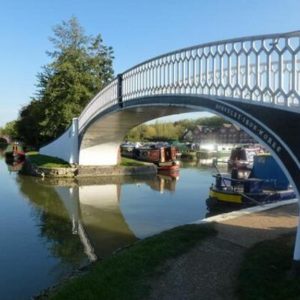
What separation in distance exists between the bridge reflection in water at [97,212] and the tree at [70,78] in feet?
39.2

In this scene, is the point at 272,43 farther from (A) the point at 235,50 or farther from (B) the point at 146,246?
(B) the point at 146,246

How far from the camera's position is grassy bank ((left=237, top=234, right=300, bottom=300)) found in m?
7.82

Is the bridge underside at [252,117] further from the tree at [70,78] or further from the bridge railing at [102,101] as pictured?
the tree at [70,78]

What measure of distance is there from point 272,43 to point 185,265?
5.16 meters

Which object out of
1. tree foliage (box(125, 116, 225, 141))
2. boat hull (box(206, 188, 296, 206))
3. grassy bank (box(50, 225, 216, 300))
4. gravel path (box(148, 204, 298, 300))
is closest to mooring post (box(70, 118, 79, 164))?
boat hull (box(206, 188, 296, 206))

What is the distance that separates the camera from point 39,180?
33312 millimetres

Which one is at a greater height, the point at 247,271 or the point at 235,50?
the point at 235,50

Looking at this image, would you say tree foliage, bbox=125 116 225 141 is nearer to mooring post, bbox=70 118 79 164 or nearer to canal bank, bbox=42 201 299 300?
mooring post, bbox=70 118 79 164

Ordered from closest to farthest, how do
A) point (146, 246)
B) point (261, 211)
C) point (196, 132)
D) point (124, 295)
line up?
point (124, 295)
point (146, 246)
point (261, 211)
point (196, 132)

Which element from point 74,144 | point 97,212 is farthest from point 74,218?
point 74,144

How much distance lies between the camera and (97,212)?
22406 millimetres

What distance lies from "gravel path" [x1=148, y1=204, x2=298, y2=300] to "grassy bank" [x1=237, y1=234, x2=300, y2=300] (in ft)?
0.74

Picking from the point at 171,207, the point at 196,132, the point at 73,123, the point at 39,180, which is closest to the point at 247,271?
the point at 171,207

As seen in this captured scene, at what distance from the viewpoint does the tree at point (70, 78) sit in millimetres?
44297
